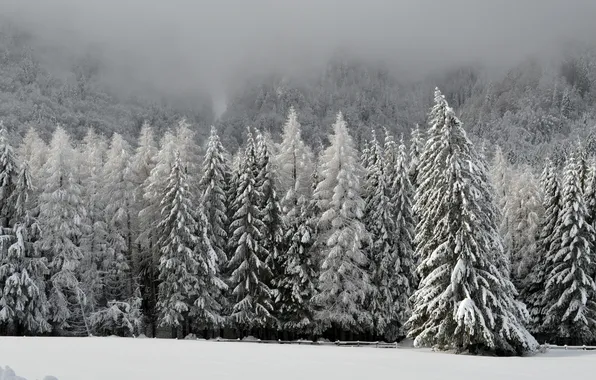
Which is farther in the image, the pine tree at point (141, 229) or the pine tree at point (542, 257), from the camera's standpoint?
the pine tree at point (542, 257)

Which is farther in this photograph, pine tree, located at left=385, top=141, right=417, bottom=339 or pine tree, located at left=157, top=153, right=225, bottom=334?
pine tree, located at left=385, top=141, right=417, bottom=339

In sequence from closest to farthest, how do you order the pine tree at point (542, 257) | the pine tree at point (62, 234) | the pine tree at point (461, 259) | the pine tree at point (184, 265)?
the pine tree at point (461, 259) < the pine tree at point (62, 234) < the pine tree at point (184, 265) < the pine tree at point (542, 257)

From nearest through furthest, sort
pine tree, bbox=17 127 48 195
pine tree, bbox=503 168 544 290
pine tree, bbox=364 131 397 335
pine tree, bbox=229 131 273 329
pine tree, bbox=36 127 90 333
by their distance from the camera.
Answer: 1. pine tree, bbox=36 127 90 333
2. pine tree, bbox=229 131 273 329
3. pine tree, bbox=364 131 397 335
4. pine tree, bbox=17 127 48 195
5. pine tree, bbox=503 168 544 290

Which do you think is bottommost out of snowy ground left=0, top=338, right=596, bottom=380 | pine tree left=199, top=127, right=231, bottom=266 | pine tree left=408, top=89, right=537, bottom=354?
snowy ground left=0, top=338, right=596, bottom=380

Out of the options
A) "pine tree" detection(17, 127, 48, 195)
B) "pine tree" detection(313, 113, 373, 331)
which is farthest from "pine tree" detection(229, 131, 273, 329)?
"pine tree" detection(17, 127, 48, 195)

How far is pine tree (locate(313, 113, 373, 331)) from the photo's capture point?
125 ft

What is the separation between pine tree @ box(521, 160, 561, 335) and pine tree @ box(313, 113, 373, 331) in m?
14.5

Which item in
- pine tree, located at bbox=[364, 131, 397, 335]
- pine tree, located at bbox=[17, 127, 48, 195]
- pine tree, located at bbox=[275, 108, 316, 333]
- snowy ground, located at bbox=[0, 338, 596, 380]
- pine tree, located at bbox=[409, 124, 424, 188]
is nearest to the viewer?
snowy ground, located at bbox=[0, 338, 596, 380]

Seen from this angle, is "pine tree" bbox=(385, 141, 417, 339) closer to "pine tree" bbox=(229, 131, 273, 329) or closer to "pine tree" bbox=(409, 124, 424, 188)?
"pine tree" bbox=(409, 124, 424, 188)

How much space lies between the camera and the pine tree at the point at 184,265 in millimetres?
37969

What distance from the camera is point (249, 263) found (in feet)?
129

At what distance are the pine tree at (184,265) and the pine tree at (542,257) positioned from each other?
81.1 ft

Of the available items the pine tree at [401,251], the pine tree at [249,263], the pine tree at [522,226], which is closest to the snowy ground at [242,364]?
the pine tree at [249,263]

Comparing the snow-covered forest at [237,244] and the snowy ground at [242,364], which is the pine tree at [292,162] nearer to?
the snow-covered forest at [237,244]
